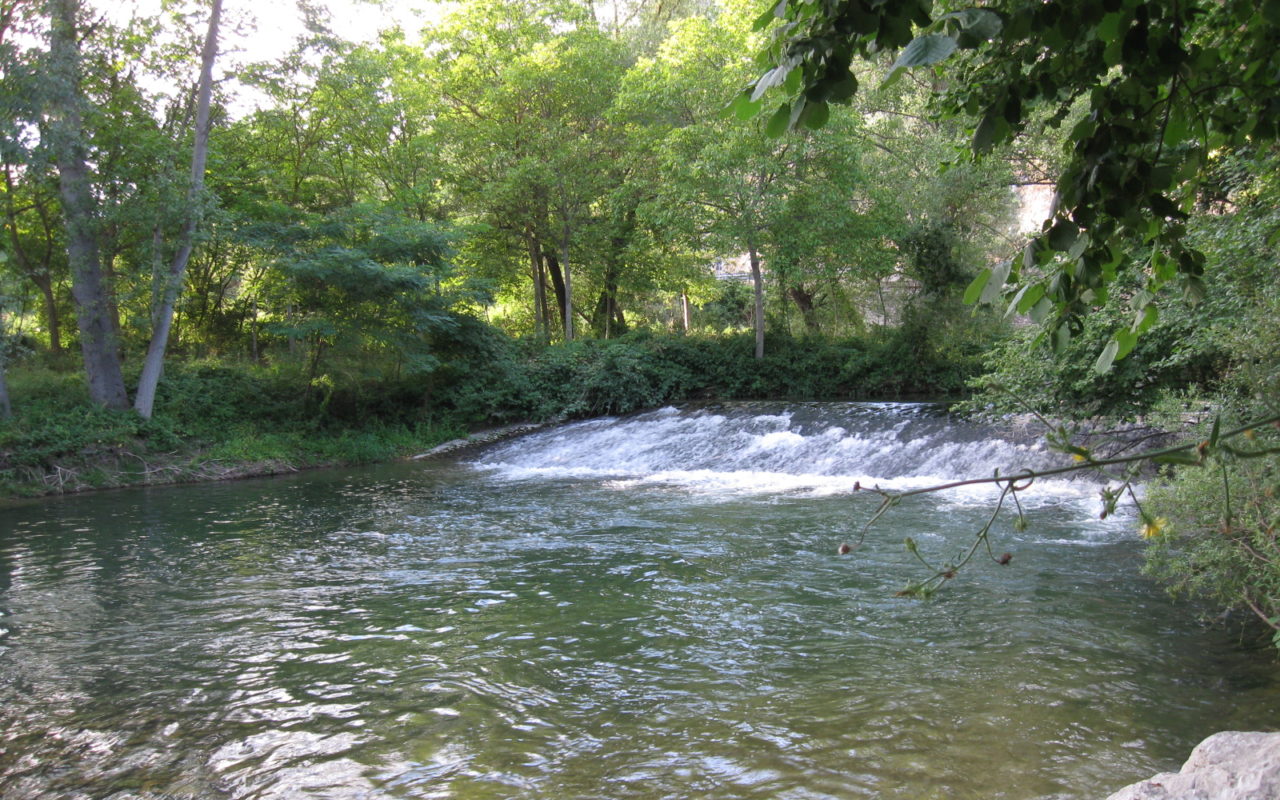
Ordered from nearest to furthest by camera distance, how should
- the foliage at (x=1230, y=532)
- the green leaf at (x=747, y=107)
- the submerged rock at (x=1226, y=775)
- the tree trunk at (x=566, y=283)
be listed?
the green leaf at (x=747, y=107)
the submerged rock at (x=1226, y=775)
the foliage at (x=1230, y=532)
the tree trunk at (x=566, y=283)

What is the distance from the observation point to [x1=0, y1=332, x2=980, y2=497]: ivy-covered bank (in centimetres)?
1570

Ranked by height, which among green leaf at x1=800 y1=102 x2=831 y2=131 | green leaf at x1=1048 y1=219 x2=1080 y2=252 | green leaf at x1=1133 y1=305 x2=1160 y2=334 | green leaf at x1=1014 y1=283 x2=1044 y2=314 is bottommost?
green leaf at x1=1133 y1=305 x2=1160 y2=334

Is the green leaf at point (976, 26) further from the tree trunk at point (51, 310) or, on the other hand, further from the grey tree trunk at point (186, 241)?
the tree trunk at point (51, 310)

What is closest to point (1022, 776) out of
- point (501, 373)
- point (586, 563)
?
point (586, 563)

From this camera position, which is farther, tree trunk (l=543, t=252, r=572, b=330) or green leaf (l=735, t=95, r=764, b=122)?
tree trunk (l=543, t=252, r=572, b=330)

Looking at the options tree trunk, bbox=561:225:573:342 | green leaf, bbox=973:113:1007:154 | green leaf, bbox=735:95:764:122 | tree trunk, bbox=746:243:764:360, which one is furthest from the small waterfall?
green leaf, bbox=735:95:764:122

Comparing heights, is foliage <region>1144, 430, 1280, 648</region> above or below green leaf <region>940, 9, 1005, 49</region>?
below

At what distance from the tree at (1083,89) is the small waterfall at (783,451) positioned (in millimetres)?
9505

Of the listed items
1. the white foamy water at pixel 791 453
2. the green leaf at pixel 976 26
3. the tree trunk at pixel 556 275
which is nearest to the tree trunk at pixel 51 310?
the white foamy water at pixel 791 453

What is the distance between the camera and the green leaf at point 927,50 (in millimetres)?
1544

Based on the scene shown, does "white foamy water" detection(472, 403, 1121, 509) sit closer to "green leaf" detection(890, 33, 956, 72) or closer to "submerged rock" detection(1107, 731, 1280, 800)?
"submerged rock" detection(1107, 731, 1280, 800)

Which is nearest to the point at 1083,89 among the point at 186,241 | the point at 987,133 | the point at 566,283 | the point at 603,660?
the point at 987,133

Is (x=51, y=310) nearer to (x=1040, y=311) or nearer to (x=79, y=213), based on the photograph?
(x=79, y=213)

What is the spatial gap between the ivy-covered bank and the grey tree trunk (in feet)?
2.43
